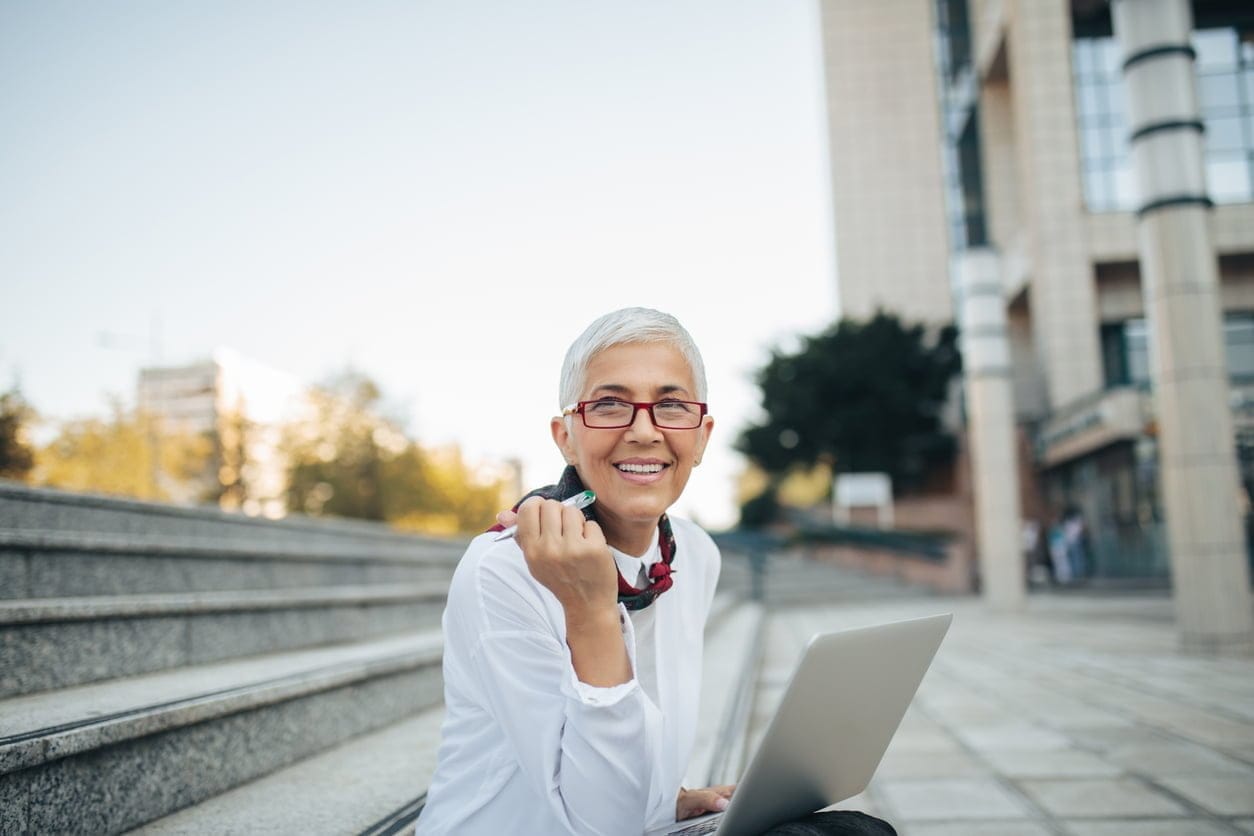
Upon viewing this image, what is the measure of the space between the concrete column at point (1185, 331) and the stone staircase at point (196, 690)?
5157mm

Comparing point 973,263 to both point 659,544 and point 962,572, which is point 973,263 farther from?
point 659,544

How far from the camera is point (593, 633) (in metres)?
1.31

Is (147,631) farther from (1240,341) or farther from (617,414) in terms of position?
(1240,341)

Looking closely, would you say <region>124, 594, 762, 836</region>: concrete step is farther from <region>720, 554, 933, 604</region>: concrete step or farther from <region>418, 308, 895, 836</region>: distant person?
<region>720, 554, 933, 604</region>: concrete step

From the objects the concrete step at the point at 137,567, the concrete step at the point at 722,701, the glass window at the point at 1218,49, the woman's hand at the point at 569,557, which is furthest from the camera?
the glass window at the point at 1218,49

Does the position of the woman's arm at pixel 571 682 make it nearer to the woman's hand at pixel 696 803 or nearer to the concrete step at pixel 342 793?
the woman's hand at pixel 696 803

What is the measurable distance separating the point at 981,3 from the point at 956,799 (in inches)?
1206

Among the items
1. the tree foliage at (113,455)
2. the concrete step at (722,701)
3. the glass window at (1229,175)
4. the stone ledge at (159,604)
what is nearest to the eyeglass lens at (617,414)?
the concrete step at (722,701)

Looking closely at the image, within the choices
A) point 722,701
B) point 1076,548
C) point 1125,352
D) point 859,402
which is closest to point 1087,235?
point 1125,352

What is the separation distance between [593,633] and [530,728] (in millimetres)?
176

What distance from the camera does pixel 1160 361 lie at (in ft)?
26.0

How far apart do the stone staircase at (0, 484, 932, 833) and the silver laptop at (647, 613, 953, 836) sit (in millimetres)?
1065

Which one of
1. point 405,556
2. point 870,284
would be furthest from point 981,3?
point 405,556

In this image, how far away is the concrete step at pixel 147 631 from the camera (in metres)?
2.35
